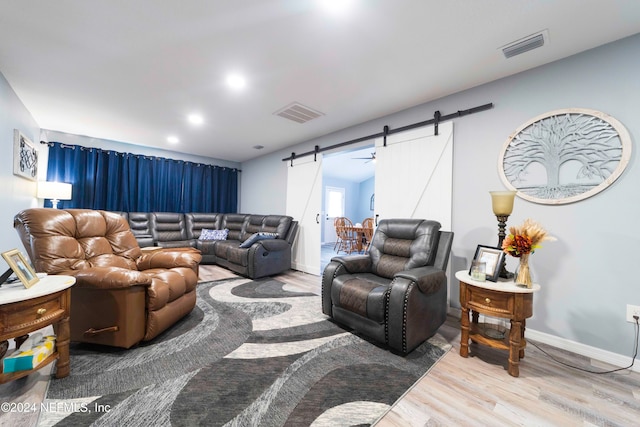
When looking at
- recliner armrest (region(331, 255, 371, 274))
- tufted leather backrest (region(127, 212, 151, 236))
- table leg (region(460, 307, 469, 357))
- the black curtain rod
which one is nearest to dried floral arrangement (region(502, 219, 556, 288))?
table leg (region(460, 307, 469, 357))

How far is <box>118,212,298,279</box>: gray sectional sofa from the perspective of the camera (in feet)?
12.5

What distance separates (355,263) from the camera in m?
2.44

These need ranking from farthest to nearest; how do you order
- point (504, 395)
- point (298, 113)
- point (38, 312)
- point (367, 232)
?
point (367, 232) → point (298, 113) → point (504, 395) → point (38, 312)

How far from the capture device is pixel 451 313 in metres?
2.63

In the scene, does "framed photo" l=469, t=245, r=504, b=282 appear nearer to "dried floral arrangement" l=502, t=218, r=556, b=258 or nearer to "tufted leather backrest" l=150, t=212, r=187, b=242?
"dried floral arrangement" l=502, t=218, r=556, b=258

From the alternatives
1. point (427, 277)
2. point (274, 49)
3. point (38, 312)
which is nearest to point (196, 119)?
point (274, 49)

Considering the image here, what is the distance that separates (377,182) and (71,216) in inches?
124

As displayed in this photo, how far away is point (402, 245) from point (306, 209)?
2.24 metres

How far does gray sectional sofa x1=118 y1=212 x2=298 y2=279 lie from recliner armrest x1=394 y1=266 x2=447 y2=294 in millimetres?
2413

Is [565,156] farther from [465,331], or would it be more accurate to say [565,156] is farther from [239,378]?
[239,378]

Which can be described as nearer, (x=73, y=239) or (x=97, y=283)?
(x=97, y=283)

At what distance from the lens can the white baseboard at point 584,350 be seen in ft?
5.79

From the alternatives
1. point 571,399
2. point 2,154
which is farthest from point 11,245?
point 571,399

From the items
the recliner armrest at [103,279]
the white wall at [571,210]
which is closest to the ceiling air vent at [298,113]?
the white wall at [571,210]
